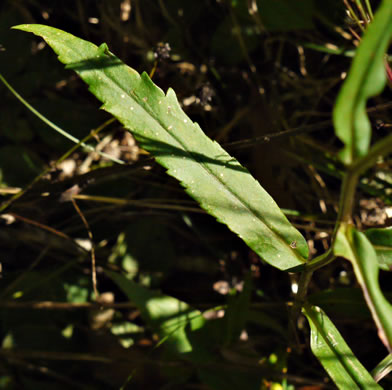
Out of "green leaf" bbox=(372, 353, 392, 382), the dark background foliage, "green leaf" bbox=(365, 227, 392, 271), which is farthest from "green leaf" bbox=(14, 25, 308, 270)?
the dark background foliage

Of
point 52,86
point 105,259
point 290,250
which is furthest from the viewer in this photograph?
point 52,86

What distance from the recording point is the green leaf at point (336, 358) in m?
0.75

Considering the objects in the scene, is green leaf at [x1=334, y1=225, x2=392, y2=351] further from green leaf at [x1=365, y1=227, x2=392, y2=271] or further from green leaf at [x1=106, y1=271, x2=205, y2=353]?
green leaf at [x1=106, y1=271, x2=205, y2=353]

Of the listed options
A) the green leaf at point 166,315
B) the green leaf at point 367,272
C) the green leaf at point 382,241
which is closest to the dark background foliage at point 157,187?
the green leaf at point 166,315

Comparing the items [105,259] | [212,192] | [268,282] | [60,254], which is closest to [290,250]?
[212,192]

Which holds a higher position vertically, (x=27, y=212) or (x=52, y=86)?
(x=52, y=86)

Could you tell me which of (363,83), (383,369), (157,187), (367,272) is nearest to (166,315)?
(157,187)

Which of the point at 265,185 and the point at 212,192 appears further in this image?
the point at 265,185

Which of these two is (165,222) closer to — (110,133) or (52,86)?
(110,133)

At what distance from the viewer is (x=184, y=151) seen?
781mm

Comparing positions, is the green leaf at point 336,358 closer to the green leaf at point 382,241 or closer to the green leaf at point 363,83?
the green leaf at point 382,241

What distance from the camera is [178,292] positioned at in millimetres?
1317

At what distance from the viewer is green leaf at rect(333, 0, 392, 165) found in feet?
1.46

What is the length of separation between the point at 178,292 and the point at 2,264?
19.4 inches
